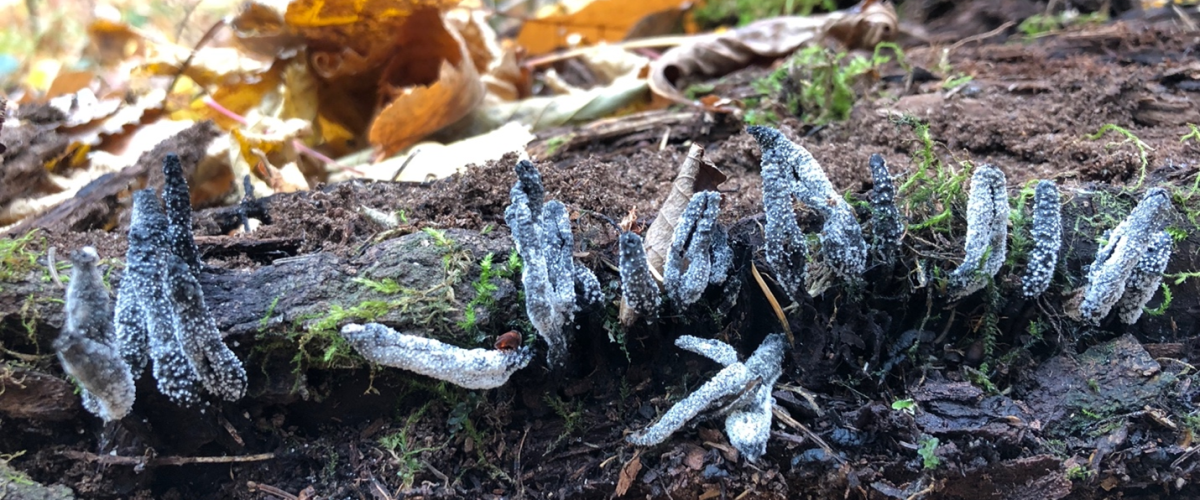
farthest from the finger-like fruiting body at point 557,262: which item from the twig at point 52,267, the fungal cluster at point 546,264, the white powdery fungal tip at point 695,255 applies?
the twig at point 52,267

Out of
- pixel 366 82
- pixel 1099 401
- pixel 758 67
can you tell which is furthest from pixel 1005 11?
pixel 366 82

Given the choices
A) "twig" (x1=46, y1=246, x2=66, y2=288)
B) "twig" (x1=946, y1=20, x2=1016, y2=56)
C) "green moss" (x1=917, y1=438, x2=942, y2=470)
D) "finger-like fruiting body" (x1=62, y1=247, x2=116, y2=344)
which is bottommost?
"green moss" (x1=917, y1=438, x2=942, y2=470)

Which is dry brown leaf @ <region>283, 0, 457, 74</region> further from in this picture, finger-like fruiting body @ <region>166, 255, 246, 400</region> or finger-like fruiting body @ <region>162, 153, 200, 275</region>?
finger-like fruiting body @ <region>166, 255, 246, 400</region>

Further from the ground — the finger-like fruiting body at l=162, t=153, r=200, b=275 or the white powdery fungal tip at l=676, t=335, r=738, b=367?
the finger-like fruiting body at l=162, t=153, r=200, b=275

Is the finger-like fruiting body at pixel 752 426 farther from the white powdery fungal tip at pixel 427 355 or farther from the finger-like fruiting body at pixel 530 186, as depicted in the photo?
the finger-like fruiting body at pixel 530 186

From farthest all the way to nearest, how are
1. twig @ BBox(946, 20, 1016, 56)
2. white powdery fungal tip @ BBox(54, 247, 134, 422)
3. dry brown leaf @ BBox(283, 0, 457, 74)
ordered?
twig @ BBox(946, 20, 1016, 56) < dry brown leaf @ BBox(283, 0, 457, 74) < white powdery fungal tip @ BBox(54, 247, 134, 422)

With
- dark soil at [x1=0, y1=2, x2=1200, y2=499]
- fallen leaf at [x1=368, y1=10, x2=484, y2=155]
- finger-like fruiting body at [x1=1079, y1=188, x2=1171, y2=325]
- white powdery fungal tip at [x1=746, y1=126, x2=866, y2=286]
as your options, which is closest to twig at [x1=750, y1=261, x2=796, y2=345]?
dark soil at [x1=0, y1=2, x2=1200, y2=499]

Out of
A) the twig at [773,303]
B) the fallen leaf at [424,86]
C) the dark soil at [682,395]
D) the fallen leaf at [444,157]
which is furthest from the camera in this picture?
the fallen leaf at [424,86]
